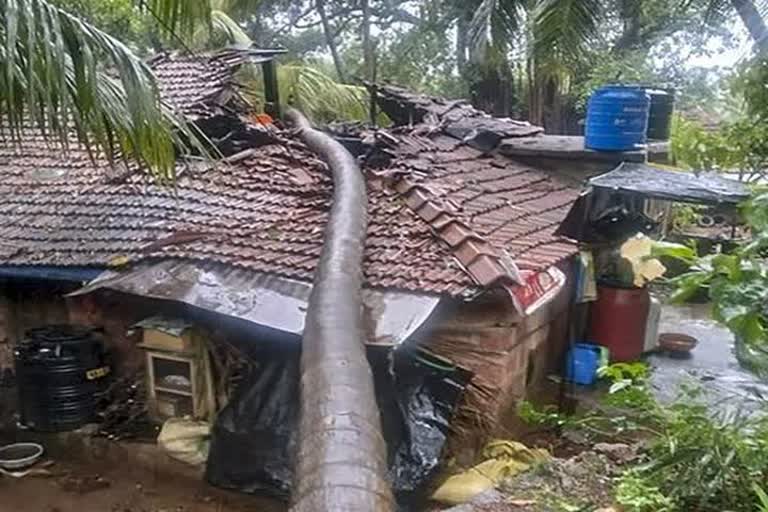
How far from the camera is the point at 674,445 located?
130 inches

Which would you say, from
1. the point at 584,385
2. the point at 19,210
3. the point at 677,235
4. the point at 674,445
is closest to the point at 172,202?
the point at 19,210

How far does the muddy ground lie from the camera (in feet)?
21.7

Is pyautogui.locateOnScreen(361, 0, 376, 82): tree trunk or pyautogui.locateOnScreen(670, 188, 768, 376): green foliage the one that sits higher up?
pyautogui.locateOnScreen(361, 0, 376, 82): tree trunk

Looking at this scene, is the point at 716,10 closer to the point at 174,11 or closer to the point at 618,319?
the point at 618,319

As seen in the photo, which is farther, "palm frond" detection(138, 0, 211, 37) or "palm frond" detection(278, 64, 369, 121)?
"palm frond" detection(278, 64, 369, 121)

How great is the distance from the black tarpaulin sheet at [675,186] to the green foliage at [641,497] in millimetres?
3777

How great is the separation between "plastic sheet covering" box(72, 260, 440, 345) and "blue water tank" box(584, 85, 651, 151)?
4.69 m

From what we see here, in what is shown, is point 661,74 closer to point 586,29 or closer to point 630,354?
point 586,29

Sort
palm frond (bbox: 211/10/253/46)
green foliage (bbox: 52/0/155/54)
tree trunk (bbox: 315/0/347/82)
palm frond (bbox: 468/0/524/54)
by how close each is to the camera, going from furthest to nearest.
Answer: tree trunk (bbox: 315/0/347/82) < palm frond (bbox: 211/10/253/46) < green foliage (bbox: 52/0/155/54) < palm frond (bbox: 468/0/524/54)

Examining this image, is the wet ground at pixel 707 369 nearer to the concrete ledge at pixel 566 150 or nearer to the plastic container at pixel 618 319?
the plastic container at pixel 618 319

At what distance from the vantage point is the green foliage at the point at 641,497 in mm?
3102

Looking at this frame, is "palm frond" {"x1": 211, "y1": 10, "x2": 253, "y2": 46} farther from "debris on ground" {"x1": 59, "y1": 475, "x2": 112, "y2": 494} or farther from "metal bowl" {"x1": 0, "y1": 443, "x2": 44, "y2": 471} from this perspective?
"debris on ground" {"x1": 59, "y1": 475, "x2": 112, "y2": 494}

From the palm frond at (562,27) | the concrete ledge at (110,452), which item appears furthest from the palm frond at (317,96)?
the concrete ledge at (110,452)

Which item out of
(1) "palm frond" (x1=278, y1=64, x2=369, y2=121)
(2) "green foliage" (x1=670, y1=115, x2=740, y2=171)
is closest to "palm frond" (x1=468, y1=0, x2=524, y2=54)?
(2) "green foliage" (x1=670, y1=115, x2=740, y2=171)
